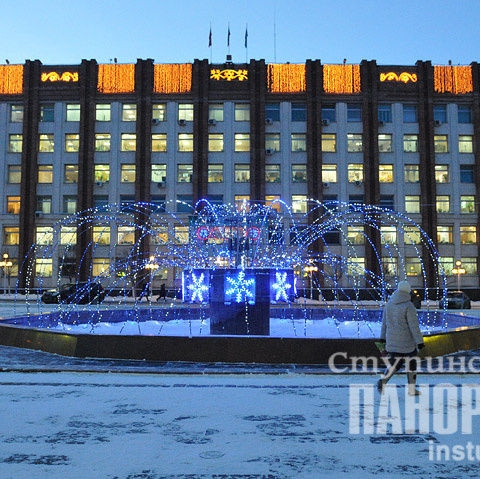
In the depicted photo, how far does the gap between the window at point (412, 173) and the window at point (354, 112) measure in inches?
268

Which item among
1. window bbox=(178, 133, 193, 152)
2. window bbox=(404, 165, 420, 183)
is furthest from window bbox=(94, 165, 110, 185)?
window bbox=(404, 165, 420, 183)

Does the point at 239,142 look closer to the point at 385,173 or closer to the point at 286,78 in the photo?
the point at 286,78

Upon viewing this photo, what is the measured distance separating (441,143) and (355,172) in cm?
920

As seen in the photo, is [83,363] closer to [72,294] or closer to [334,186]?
[72,294]

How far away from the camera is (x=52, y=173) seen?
2141 inches

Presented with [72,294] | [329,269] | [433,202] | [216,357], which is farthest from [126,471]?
[433,202]

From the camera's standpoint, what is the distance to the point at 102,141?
54625 millimetres

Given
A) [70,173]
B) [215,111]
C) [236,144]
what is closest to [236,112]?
[215,111]

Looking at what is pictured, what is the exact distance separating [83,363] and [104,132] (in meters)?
46.5

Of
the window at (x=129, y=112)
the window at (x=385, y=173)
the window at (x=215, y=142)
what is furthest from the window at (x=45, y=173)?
the window at (x=385, y=173)

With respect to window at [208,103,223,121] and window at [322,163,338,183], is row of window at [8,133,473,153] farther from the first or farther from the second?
window at [208,103,223,121]

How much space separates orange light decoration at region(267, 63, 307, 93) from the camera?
54.4 m

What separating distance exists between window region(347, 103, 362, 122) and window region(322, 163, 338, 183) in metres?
5.14

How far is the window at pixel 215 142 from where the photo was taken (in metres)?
54.2
